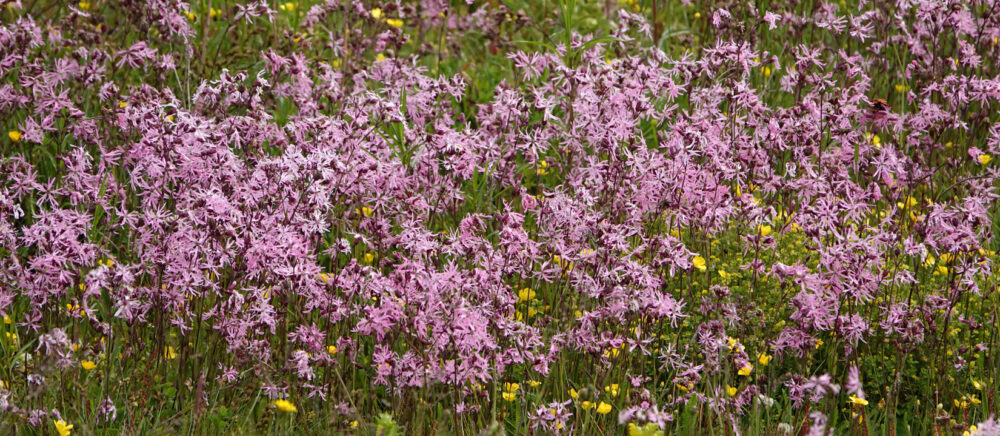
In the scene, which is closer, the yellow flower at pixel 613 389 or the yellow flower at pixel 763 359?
the yellow flower at pixel 613 389

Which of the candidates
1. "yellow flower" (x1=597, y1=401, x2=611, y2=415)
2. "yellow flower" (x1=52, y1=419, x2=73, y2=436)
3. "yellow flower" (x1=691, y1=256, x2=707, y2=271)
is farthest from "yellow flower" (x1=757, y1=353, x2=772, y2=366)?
"yellow flower" (x1=52, y1=419, x2=73, y2=436)

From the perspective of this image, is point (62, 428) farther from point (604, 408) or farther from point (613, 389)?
point (613, 389)

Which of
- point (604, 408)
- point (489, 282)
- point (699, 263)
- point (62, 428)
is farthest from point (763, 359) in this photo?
point (62, 428)

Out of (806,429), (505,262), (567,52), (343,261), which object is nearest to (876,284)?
(806,429)

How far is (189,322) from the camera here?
389 centimetres

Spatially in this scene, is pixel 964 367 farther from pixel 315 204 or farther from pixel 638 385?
pixel 315 204

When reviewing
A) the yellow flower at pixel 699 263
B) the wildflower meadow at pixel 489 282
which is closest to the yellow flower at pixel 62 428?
the wildflower meadow at pixel 489 282

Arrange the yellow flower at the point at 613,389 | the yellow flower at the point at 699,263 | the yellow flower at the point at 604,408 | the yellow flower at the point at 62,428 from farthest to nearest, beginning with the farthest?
the yellow flower at the point at 699,263, the yellow flower at the point at 613,389, the yellow flower at the point at 604,408, the yellow flower at the point at 62,428

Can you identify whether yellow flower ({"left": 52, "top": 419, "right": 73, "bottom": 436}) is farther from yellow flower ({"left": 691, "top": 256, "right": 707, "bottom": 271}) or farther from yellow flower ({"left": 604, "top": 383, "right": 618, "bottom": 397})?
yellow flower ({"left": 691, "top": 256, "right": 707, "bottom": 271})

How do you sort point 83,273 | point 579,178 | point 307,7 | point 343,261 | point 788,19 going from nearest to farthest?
point 83,273, point 579,178, point 343,261, point 788,19, point 307,7

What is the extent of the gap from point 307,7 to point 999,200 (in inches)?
181

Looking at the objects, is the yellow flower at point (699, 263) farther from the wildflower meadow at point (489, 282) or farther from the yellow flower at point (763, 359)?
the yellow flower at point (763, 359)

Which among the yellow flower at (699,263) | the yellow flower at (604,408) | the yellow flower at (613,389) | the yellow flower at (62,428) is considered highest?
the yellow flower at (699,263)

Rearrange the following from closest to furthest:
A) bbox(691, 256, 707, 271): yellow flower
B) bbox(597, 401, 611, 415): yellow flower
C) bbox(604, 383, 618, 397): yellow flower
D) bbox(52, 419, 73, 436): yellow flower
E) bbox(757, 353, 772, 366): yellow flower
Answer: bbox(52, 419, 73, 436): yellow flower
bbox(597, 401, 611, 415): yellow flower
bbox(604, 383, 618, 397): yellow flower
bbox(757, 353, 772, 366): yellow flower
bbox(691, 256, 707, 271): yellow flower
